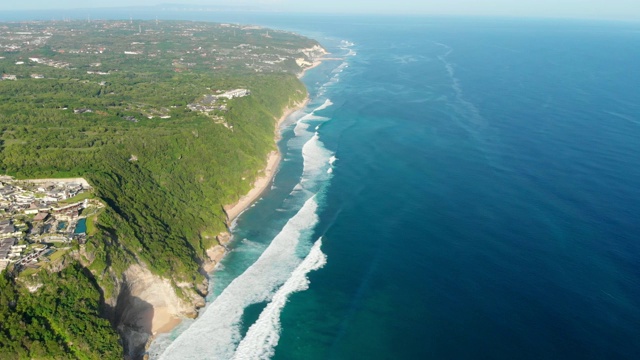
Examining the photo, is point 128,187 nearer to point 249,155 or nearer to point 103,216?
point 103,216

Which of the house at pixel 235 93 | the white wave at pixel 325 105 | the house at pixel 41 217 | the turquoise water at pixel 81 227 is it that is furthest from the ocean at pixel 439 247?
the house at pixel 41 217

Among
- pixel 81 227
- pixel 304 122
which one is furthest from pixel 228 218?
pixel 304 122

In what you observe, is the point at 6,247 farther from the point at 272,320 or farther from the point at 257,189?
the point at 257,189

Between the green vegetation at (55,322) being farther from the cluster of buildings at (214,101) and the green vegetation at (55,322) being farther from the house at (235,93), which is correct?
the house at (235,93)

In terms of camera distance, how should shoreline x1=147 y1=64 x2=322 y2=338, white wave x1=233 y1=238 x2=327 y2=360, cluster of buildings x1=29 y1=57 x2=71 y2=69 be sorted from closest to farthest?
white wave x1=233 y1=238 x2=327 y2=360 → shoreline x1=147 y1=64 x2=322 y2=338 → cluster of buildings x1=29 y1=57 x2=71 y2=69

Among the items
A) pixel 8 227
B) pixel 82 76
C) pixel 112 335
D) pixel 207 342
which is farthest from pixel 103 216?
pixel 82 76

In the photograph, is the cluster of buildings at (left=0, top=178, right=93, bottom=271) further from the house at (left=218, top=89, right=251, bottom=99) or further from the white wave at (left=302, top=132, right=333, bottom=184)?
the house at (left=218, top=89, right=251, bottom=99)

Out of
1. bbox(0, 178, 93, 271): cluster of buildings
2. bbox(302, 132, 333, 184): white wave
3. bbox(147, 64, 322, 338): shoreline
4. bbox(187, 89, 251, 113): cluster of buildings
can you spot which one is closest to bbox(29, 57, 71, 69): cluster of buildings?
bbox(187, 89, 251, 113): cluster of buildings
